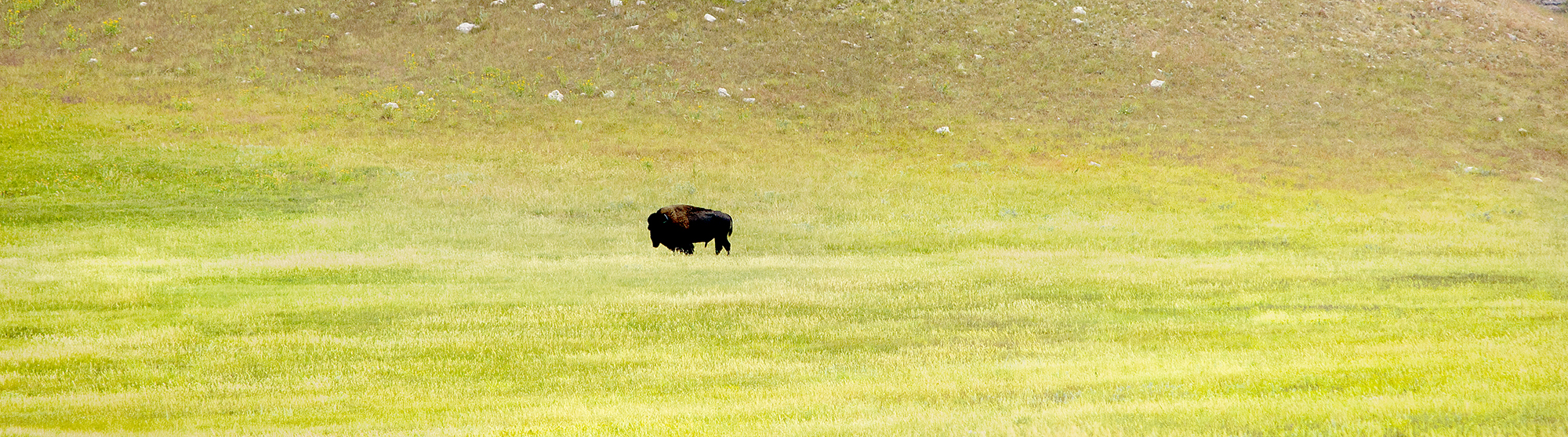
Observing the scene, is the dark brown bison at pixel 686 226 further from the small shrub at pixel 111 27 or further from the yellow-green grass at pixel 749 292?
the small shrub at pixel 111 27

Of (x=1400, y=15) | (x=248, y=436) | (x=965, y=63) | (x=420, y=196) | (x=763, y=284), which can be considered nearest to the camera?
(x=248, y=436)

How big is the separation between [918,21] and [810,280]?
29.6 meters

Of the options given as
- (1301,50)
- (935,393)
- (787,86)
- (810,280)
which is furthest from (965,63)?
(935,393)

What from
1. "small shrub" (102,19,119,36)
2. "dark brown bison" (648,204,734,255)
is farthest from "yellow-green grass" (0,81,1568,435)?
"small shrub" (102,19,119,36)

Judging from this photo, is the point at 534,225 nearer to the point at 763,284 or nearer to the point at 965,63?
the point at 763,284

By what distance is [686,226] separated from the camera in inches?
871

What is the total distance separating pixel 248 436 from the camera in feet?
31.9

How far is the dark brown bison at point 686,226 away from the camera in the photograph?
22.2 m

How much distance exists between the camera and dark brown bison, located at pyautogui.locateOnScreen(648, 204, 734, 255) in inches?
873

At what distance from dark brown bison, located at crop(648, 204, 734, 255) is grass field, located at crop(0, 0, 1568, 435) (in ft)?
1.42

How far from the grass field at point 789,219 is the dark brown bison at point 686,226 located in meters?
0.43

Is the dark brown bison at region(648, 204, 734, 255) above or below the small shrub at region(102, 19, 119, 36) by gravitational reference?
above

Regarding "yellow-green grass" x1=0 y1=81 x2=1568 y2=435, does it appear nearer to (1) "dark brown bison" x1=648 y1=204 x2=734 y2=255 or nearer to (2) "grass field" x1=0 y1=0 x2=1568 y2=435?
(2) "grass field" x1=0 y1=0 x2=1568 y2=435

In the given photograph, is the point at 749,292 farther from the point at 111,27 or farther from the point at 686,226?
the point at 111,27
